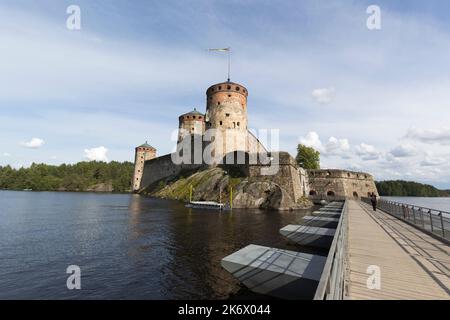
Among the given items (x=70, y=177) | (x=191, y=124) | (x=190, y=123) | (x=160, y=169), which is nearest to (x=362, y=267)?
(x=191, y=124)

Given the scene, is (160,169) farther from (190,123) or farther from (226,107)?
(226,107)

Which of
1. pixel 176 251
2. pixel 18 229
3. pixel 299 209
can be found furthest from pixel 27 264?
pixel 299 209

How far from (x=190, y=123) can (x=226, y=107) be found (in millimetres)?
17575

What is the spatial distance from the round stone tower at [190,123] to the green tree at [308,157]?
2776 centimetres

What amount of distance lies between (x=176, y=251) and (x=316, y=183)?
46174 millimetres

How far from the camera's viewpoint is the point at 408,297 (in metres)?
5.12

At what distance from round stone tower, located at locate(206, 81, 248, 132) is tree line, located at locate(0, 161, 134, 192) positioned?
67178 mm

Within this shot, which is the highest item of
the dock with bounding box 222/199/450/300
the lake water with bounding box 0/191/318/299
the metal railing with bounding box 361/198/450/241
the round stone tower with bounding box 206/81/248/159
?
the round stone tower with bounding box 206/81/248/159

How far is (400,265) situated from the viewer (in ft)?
23.2

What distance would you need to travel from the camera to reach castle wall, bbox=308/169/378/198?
168ft

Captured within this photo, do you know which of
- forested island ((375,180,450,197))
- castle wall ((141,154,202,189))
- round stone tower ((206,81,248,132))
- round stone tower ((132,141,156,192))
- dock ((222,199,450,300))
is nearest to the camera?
dock ((222,199,450,300))

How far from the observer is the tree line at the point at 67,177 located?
328 ft

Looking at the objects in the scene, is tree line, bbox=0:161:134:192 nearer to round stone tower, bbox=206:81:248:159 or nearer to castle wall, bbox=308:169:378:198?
round stone tower, bbox=206:81:248:159

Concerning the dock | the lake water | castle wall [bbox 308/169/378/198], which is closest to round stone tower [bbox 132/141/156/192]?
castle wall [bbox 308/169/378/198]
